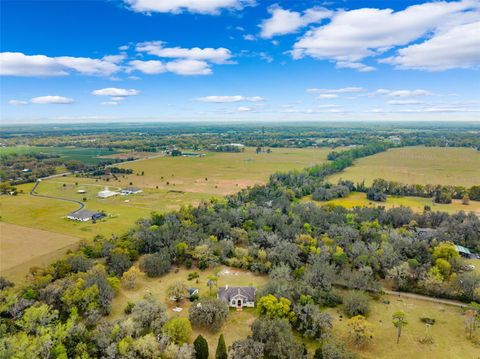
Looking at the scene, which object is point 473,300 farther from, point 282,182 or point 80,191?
point 80,191

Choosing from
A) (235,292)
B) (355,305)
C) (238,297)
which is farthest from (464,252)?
(235,292)

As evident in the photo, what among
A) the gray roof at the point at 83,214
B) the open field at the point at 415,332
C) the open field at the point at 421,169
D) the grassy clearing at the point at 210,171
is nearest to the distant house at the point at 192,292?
the open field at the point at 415,332

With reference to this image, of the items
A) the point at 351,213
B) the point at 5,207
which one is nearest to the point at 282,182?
the point at 351,213

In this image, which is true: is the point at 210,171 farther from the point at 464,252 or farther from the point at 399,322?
the point at 399,322

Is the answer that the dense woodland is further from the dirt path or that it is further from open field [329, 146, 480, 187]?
open field [329, 146, 480, 187]

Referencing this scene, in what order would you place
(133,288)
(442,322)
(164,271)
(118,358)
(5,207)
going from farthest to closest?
(5,207)
(164,271)
(133,288)
(442,322)
(118,358)
